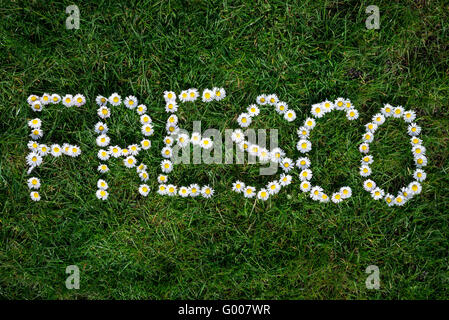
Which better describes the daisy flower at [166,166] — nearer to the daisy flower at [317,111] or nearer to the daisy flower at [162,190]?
the daisy flower at [162,190]

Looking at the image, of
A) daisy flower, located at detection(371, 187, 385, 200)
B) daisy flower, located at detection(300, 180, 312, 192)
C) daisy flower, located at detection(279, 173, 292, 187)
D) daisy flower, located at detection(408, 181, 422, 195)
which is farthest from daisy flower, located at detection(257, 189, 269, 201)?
daisy flower, located at detection(408, 181, 422, 195)

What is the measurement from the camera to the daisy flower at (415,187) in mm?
2008

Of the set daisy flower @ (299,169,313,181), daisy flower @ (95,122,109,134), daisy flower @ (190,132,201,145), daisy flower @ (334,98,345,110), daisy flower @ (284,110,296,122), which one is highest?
daisy flower @ (334,98,345,110)

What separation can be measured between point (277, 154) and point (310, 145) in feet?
0.69

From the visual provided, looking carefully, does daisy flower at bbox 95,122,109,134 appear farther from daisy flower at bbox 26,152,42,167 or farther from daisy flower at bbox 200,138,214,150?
daisy flower at bbox 200,138,214,150

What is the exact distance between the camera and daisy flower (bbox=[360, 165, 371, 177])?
6.59 feet

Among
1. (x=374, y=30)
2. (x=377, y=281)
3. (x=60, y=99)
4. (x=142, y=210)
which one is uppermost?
(x=374, y=30)

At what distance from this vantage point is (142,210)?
81.7 inches

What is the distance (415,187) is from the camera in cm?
201

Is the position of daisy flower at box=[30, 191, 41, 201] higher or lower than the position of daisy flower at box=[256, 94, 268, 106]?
lower

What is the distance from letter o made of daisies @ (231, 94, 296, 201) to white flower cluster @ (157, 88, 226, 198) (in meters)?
0.18

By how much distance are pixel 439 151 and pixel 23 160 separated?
262 cm
